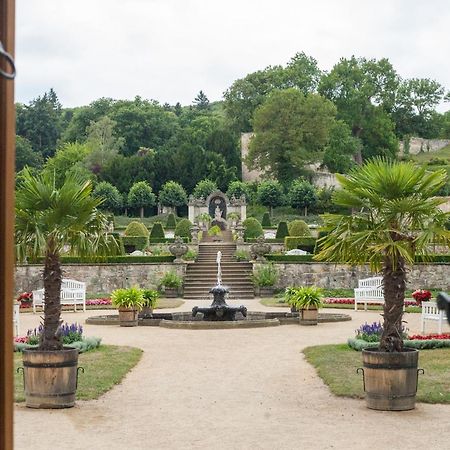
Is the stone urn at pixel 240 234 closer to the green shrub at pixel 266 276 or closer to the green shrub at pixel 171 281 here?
the green shrub at pixel 266 276

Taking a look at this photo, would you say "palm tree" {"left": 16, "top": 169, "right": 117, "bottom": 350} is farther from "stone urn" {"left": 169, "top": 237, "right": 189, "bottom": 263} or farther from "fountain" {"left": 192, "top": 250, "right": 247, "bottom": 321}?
"stone urn" {"left": 169, "top": 237, "right": 189, "bottom": 263}

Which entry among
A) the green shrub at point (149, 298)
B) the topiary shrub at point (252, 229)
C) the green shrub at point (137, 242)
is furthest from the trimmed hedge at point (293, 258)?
the topiary shrub at point (252, 229)

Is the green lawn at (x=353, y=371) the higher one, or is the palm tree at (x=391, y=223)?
the palm tree at (x=391, y=223)

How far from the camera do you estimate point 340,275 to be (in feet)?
91.9

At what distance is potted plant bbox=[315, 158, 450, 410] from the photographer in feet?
28.3

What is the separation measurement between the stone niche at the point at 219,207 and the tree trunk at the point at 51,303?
1689 inches

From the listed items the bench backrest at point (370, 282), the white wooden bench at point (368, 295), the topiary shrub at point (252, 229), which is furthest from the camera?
the topiary shrub at point (252, 229)

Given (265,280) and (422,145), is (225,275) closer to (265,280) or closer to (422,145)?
(265,280)

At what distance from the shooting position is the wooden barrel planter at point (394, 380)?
28.2 feet

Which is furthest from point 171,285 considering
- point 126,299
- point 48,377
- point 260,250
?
point 48,377

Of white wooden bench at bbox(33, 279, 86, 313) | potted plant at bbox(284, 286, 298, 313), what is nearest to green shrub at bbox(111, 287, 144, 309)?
potted plant at bbox(284, 286, 298, 313)

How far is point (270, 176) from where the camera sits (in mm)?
61344

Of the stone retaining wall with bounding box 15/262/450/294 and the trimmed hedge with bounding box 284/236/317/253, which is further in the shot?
the trimmed hedge with bounding box 284/236/317/253

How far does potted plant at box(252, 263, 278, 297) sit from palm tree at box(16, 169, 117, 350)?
1836 centimetres
